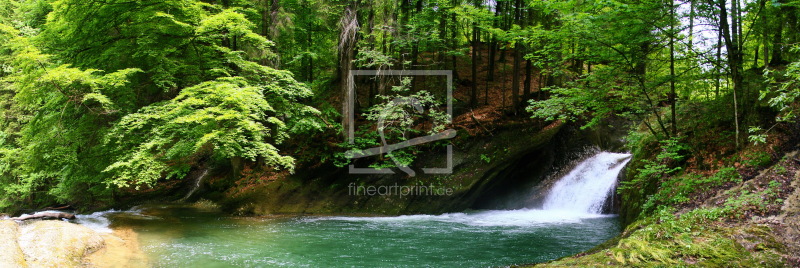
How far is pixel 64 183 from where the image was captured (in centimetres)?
1198

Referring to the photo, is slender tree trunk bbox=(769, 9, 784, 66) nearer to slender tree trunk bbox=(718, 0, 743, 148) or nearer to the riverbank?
slender tree trunk bbox=(718, 0, 743, 148)

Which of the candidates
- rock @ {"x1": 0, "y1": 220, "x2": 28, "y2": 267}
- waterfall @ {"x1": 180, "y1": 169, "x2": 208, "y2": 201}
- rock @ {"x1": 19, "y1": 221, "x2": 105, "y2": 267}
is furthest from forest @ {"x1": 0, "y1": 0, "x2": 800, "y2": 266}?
rock @ {"x1": 0, "y1": 220, "x2": 28, "y2": 267}

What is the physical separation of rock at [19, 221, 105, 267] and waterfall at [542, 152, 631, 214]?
12530 mm

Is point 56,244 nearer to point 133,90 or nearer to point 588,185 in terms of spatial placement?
point 133,90

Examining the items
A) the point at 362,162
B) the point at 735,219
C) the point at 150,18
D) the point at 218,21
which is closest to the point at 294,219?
the point at 362,162

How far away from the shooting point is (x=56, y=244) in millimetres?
7125

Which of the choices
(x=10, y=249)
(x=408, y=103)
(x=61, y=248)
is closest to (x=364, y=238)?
(x=408, y=103)

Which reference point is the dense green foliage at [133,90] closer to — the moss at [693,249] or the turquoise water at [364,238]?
the turquoise water at [364,238]

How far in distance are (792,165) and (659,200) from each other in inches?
78.5

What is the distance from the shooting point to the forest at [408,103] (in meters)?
6.68

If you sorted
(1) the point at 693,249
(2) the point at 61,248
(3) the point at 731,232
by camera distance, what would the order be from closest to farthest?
1. (1) the point at 693,249
2. (3) the point at 731,232
3. (2) the point at 61,248

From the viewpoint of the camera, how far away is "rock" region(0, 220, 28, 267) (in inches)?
229

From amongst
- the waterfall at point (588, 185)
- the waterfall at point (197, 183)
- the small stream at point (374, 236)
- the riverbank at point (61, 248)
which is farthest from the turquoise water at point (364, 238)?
Answer: the waterfall at point (197, 183)

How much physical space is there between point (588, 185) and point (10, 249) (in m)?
14.1
